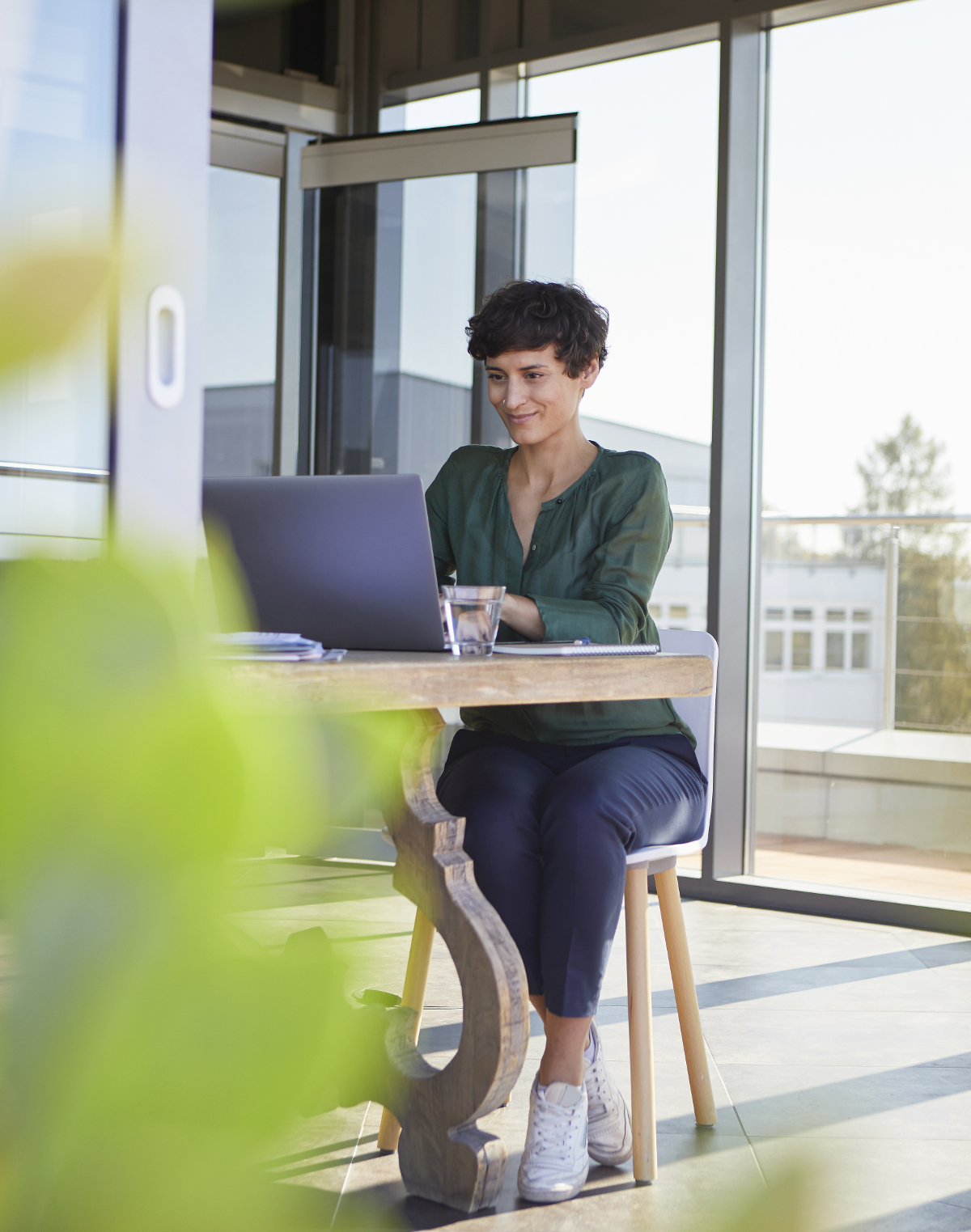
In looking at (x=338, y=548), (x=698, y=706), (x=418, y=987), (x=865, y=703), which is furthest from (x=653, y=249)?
(x=338, y=548)

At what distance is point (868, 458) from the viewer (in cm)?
345

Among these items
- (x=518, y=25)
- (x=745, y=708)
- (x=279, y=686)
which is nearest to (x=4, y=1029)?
(x=279, y=686)

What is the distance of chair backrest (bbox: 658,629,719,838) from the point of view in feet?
6.25

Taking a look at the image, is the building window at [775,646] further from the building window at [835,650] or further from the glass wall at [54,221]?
the glass wall at [54,221]

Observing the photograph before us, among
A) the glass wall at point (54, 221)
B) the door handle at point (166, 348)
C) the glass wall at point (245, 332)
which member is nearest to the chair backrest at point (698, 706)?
the door handle at point (166, 348)

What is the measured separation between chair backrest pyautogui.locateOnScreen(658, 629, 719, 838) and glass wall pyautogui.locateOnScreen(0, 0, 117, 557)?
1.69 metres

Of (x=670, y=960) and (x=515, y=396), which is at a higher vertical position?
(x=515, y=396)

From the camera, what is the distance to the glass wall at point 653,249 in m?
3.57

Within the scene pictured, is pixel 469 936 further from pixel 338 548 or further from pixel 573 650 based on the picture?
pixel 338 548

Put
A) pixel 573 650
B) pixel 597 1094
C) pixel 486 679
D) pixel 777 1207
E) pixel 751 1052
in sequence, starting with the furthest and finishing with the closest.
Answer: pixel 751 1052, pixel 597 1094, pixel 573 650, pixel 486 679, pixel 777 1207

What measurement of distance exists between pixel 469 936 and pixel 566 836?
26 centimetres

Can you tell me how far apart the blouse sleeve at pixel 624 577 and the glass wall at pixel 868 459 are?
1.74m

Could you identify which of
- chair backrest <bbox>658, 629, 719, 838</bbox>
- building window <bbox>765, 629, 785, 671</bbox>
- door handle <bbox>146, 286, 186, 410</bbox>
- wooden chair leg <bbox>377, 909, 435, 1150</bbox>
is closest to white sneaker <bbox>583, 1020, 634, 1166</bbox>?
wooden chair leg <bbox>377, 909, 435, 1150</bbox>

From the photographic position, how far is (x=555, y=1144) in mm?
1581
